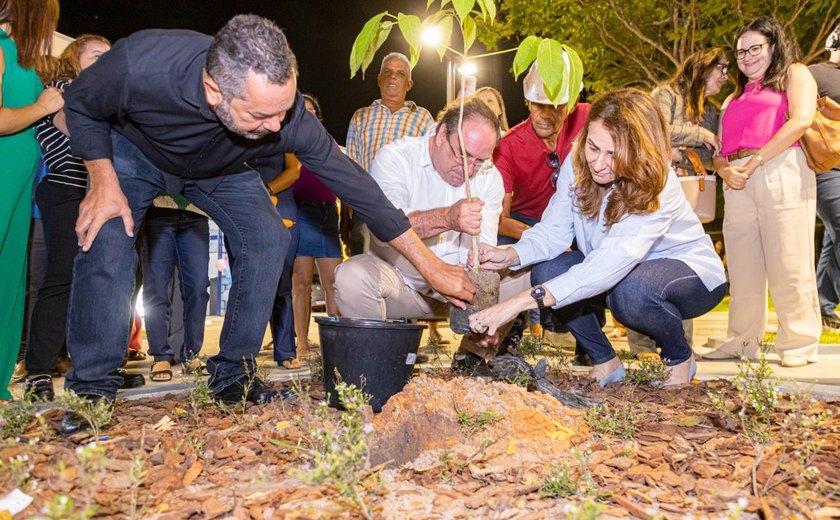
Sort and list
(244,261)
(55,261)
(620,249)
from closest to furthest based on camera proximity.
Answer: (244,261) → (620,249) → (55,261)

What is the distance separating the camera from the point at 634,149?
10.0ft

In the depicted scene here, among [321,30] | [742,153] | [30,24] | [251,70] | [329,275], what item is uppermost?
[321,30]

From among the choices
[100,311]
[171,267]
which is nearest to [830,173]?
[171,267]

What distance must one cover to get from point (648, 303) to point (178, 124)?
2.18 m

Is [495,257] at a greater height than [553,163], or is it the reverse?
[553,163]

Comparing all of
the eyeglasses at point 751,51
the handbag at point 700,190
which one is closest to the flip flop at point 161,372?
the handbag at point 700,190

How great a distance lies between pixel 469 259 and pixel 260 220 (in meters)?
0.96

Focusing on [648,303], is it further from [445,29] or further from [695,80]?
[695,80]

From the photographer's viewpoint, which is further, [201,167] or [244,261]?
[244,261]

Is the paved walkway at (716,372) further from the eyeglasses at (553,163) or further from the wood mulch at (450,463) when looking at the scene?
the eyeglasses at (553,163)

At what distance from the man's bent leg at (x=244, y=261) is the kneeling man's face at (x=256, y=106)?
0.53 m

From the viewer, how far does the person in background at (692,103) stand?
4.81 meters

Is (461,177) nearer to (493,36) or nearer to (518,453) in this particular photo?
(518,453)

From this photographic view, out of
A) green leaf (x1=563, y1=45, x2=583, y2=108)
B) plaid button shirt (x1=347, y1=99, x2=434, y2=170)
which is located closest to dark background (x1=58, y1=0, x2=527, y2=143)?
plaid button shirt (x1=347, y1=99, x2=434, y2=170)
